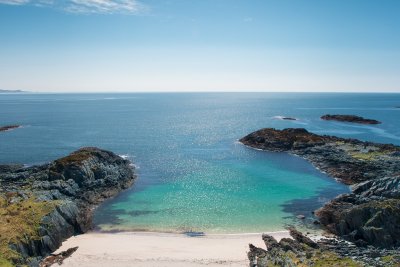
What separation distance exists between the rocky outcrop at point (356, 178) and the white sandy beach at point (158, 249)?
8630 mm

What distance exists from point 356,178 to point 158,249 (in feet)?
151

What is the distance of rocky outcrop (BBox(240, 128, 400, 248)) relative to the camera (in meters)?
42.8

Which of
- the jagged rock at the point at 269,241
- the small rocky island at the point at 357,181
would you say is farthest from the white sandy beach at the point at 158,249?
the small rocky island at the point at 357,181

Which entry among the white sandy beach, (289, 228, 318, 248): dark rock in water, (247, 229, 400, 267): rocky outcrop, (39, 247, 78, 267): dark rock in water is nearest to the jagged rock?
(247, 229, 400, 267): rocky outcrop

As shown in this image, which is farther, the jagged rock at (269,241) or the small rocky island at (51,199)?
the jagged rock at (269,241)

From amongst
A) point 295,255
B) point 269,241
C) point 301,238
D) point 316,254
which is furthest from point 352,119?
point 295,255

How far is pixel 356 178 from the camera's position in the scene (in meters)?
71.9

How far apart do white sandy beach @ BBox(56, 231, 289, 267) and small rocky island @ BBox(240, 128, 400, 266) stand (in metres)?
8.61

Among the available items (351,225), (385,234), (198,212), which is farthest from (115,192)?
(385,234)

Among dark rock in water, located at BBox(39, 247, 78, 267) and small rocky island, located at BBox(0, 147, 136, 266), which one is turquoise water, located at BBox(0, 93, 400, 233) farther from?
dark rock in water, located at BBox(39, 247, 78, 267)

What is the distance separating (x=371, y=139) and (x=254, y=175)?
208 feet

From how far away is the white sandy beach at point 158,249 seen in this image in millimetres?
39625

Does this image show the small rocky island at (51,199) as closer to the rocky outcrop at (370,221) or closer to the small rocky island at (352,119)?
the rocky outcrop at (370,221)

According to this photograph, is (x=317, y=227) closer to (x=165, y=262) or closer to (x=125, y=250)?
(x=165, y=262)
